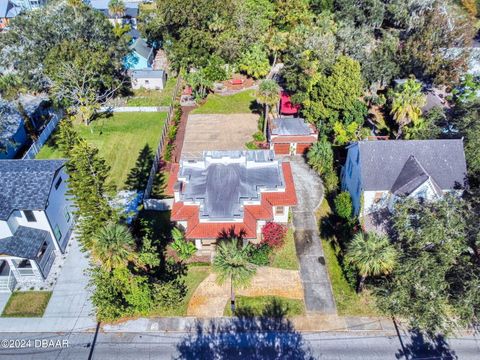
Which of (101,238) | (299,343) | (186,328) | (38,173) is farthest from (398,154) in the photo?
(38,173)

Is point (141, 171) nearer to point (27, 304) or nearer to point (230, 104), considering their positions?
point (27, 304)

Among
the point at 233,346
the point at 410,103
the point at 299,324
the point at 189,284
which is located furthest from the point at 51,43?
the point at 299,324

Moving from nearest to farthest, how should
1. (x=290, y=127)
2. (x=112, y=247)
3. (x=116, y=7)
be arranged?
1. (x=112, y=247)
2. (x=290, y=127)
3. (x=116, y=7)

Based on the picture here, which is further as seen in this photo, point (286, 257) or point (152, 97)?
point (152, 97)

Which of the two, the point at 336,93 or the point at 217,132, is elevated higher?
the point at 217,132

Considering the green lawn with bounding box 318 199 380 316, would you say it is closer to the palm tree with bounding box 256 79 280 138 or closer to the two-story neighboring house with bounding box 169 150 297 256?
the two-story neighboring house with bounding box 169 150 297 256
